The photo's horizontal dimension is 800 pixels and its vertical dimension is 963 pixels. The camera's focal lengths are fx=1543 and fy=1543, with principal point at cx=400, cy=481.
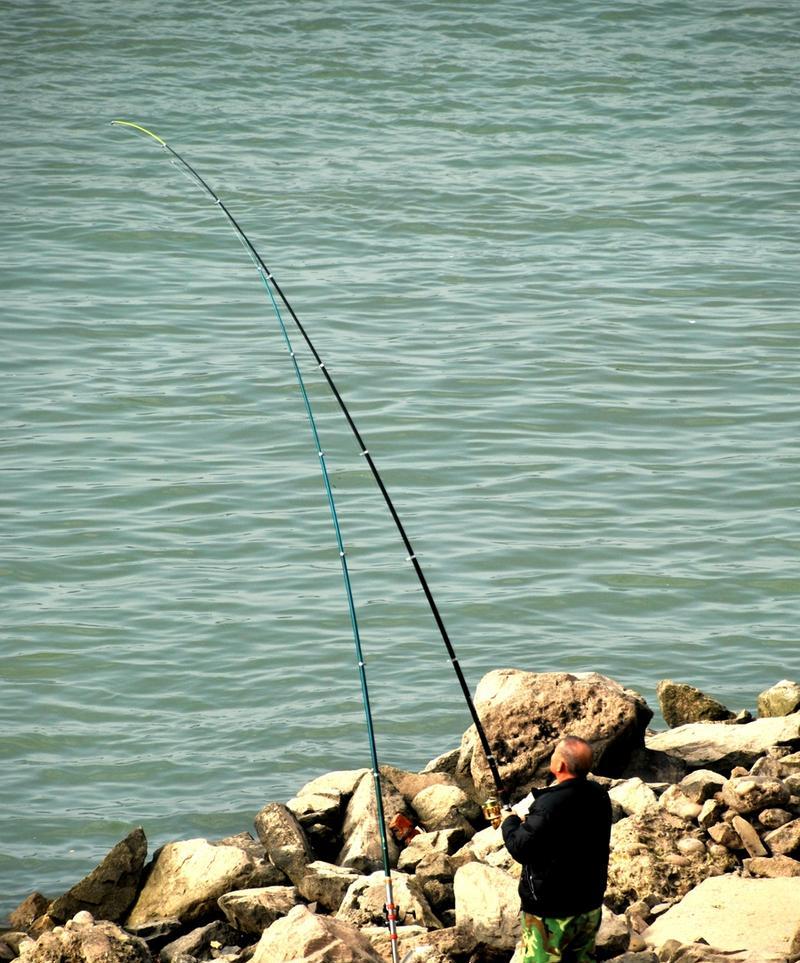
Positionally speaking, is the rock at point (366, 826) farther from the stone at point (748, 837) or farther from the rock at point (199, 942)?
the stone at point (748, 837)

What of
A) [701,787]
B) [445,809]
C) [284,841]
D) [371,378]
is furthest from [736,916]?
[371,378]

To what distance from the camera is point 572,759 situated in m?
4.76

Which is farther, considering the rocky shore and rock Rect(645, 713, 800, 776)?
rock Rect(645, 713, 800, 776)

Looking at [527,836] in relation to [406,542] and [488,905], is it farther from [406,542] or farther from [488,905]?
[406,542]

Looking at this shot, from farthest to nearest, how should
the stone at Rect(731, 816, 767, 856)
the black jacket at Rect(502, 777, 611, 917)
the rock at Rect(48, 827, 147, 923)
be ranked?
the rock at Rect(48, 827, 147, 923) → the stone at Rect(731, 816, 767, 856) → the black jacket at Rect(502, 777, 611, 917)

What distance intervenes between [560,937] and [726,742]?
311 centimetres

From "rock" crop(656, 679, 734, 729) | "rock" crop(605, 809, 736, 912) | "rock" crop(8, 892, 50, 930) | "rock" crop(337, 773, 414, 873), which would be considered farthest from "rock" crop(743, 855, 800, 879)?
"rock" crop(8, 892, 50, 930)

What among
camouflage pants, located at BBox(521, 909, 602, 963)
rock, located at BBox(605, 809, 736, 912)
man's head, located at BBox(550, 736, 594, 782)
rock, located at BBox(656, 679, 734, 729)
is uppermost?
man's head, located at BBox(550, 736, 594, 782)

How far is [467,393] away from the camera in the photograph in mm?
14875

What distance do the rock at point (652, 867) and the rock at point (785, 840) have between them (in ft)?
0.58

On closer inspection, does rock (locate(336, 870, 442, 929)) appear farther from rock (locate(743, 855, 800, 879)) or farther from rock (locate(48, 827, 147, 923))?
rock (locate(743, 855, 800, 879))

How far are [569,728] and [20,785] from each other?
313 cm

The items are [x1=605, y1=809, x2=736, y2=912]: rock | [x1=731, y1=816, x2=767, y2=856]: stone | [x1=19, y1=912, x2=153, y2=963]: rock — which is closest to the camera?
[x1=19, y1=912, x2=153, y2=963]: rock

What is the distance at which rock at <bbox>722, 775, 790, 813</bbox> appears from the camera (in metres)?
6.71
